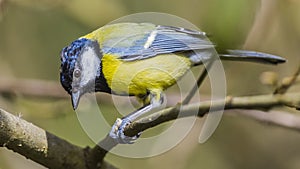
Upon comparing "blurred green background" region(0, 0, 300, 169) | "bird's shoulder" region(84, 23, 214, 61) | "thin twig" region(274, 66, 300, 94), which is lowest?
"blurred green background" region(0, 0, 300, 169)

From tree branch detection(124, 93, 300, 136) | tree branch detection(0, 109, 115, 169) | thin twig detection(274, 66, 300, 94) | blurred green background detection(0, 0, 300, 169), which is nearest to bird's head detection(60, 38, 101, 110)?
tree branch detection(0, 109, 115, 169)

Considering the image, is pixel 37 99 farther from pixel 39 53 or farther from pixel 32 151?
pixel 32 151

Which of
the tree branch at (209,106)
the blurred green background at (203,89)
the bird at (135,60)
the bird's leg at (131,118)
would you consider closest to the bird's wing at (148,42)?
the bird at (135,60)

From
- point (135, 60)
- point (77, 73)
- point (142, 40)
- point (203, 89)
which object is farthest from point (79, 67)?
point (203, 89)

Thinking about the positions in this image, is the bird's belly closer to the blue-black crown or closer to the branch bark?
the blue-black crown

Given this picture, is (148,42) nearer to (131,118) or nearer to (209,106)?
(131,118)

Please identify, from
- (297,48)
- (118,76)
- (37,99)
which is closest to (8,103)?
(37,99)
